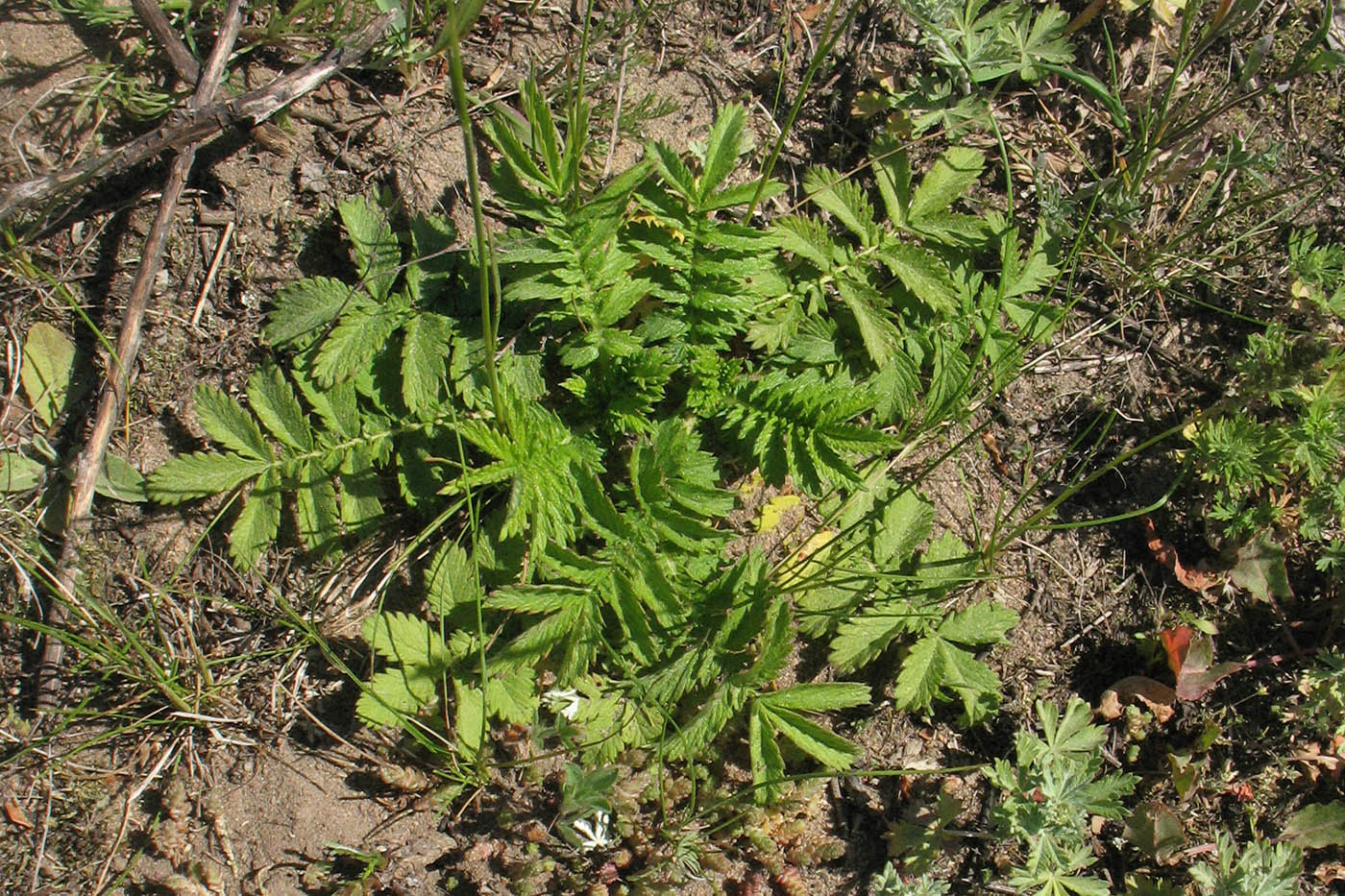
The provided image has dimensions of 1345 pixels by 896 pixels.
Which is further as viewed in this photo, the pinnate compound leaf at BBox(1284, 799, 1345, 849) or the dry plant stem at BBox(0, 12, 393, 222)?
the pinnate compound leaf at BBox(1284, 799, 1345, 849)

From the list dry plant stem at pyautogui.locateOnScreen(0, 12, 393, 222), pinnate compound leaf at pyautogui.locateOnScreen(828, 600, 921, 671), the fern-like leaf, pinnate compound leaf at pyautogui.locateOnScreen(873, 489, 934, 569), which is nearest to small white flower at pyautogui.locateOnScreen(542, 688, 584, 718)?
pinnate compound leaf at pyautogui.locateOnScreen(828, 600, 921, 671)

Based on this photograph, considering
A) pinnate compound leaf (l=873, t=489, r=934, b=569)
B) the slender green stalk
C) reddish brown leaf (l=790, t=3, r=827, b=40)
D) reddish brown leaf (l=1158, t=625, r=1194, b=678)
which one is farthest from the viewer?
reddish brown leaf (l=790, t=3, r=827, b=40)

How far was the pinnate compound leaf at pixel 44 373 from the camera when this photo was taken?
2.84 meters

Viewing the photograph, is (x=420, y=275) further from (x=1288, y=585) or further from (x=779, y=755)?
(x=1288, y=585)

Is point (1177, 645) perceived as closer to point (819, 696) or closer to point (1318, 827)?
point (1318, 827)

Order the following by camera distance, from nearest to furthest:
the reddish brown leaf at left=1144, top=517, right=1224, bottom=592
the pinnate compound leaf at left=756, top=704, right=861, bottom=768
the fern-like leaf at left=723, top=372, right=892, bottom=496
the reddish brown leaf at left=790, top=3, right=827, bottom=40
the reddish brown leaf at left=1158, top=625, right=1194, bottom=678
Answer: the fern-like leaf at left=723, top=372, right=892, bottom=496, the pinnate compound leaf at left=756, top=704, right=861, bottom=768, the reddish brown leaf at left=1158, top=625, right=1194, bottom=678, the reddish brown leaf at left=1144, top=517, right=1224, bottom=592, the reddish brown leaf at left=790, top=3, right=827, bottom=40

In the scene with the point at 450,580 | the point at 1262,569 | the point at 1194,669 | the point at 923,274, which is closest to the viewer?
the point at 450,580

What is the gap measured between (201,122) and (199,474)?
3.38 feet

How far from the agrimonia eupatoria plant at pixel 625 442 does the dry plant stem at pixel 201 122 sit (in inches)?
17.3

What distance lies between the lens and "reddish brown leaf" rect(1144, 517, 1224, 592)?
3.15 metres

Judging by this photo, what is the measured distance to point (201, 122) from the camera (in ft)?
9.25

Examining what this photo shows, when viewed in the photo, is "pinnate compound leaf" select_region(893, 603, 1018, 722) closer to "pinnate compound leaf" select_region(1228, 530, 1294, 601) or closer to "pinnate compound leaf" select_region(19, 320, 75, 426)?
"pinnate compound leaf" select_region(1228, 530, 1294, 601)

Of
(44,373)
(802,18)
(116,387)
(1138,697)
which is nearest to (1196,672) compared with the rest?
(1138,697)

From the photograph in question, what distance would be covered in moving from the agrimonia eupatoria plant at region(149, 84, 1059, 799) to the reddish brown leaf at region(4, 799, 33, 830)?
0.96 meters
